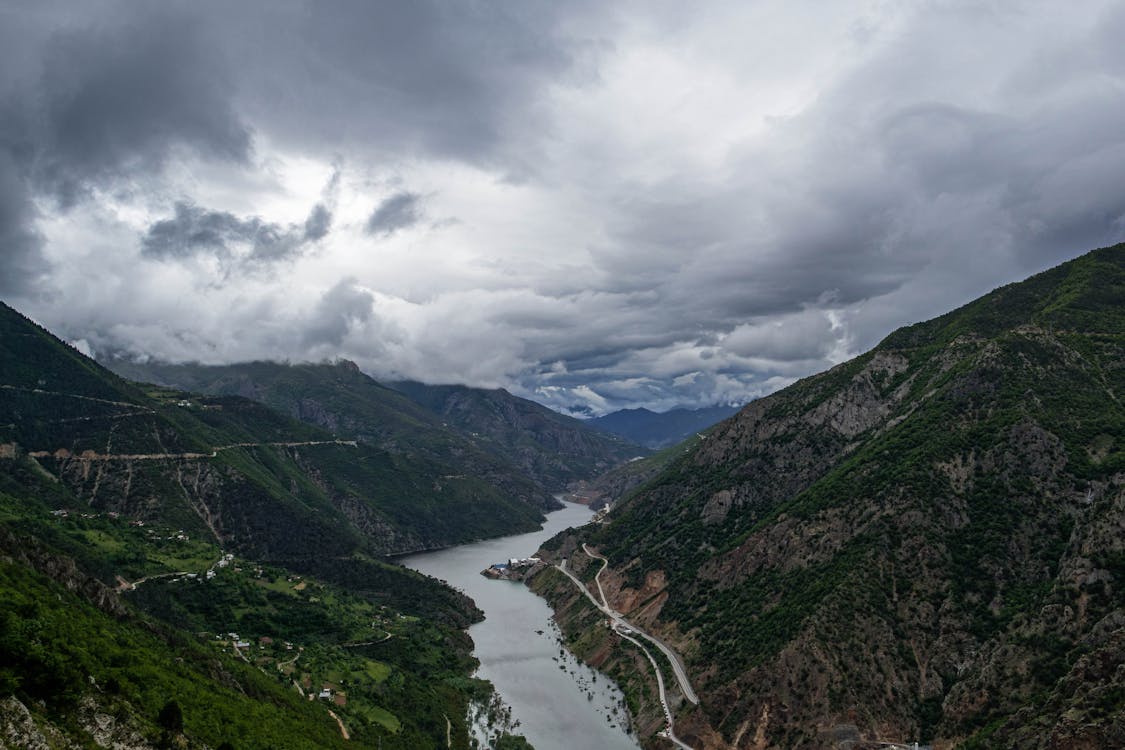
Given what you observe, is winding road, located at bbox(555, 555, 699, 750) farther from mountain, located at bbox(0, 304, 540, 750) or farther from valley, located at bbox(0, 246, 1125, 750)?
mountain, located at bbox(0, 304, 540, 750)

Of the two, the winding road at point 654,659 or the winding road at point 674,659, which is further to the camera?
the winding road at point 674,659

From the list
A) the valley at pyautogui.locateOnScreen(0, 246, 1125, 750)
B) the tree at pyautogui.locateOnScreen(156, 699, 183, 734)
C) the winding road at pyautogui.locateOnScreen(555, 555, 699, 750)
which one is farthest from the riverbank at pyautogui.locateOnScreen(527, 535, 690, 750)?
the tree at pyautogui.locateOnScreen(156, 699, 183, 734)

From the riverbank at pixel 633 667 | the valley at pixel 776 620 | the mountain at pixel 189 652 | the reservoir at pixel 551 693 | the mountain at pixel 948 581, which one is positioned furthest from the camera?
the reservoir at pixel 551 693

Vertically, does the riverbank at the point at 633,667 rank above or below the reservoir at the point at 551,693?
above

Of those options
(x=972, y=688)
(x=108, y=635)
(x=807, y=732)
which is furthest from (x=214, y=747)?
(x=972, y=688)

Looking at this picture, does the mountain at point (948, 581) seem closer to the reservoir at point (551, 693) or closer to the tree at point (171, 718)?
the reservoir at point (551, 693)

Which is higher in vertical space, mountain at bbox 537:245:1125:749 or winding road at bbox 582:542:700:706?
mountain at bbox 537:245:1125:749

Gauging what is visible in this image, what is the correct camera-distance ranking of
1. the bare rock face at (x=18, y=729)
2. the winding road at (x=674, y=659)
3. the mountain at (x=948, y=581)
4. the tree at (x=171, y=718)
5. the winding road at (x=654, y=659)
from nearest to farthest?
the bare rock face at (x=18, y=729) < the tree at (x=171, y=718) < the mountain at (x=948, y=581) < the winding road at (x=654, y=659) < the winding road at (x=674, y=659)

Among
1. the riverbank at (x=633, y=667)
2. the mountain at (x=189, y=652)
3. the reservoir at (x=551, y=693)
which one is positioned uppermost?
the mountain at (x=189, y=652)

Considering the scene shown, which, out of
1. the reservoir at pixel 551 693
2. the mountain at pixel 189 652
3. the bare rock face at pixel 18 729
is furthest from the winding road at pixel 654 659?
the bare rock face at pixel 18 729

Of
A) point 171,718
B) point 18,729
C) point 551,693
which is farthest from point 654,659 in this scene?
point 18,729
